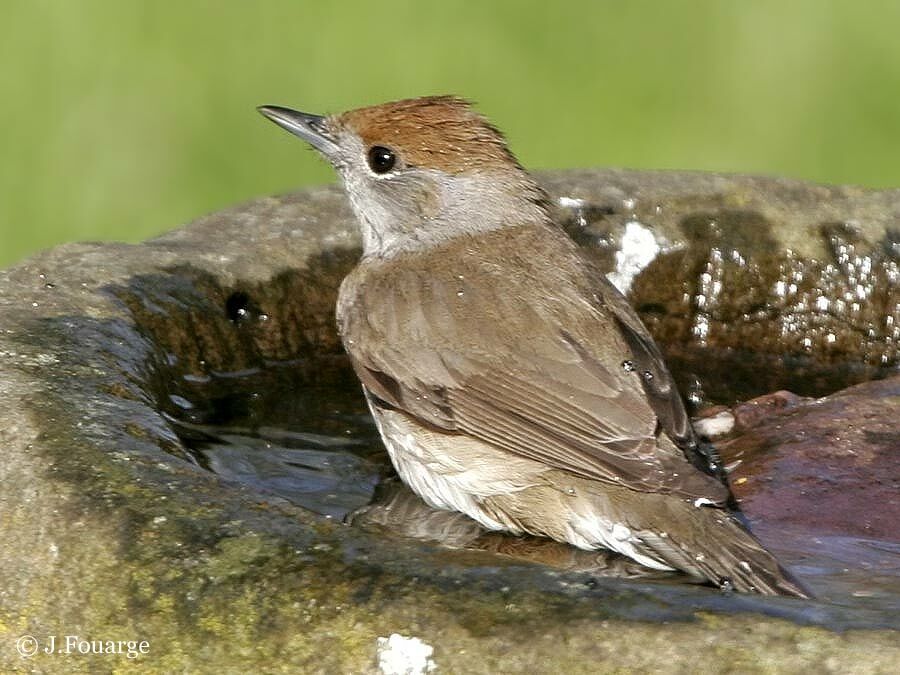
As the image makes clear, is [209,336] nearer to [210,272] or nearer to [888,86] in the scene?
[210,272]

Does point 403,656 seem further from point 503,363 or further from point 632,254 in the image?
point 632,254

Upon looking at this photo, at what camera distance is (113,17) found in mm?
11906

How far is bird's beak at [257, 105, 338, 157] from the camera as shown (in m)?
6.35

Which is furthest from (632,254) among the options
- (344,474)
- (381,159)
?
(344,474)

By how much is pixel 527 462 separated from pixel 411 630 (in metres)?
1.75

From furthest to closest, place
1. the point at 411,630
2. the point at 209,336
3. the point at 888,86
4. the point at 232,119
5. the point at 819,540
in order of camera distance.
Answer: the point at 888,86 < the point at 232,119 < the point at 209,336 < the point at 819,540 < the point at 411,630

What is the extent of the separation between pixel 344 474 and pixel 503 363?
66 centimetres

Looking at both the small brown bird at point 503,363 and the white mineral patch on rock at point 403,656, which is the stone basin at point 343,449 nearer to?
the white mineral patch on rock at point 403,656

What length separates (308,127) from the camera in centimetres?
640

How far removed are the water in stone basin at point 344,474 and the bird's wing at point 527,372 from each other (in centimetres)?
27

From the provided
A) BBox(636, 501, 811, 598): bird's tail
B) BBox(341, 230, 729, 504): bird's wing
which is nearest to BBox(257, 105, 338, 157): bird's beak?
BBox(341, 230, 729, 504): bird's wing

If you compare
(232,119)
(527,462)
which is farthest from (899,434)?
(232,119)

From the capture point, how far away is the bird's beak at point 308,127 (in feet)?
20.8

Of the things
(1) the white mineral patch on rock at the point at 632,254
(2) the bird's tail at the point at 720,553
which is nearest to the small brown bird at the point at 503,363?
(2) the bird's tail at the point at 720,553
